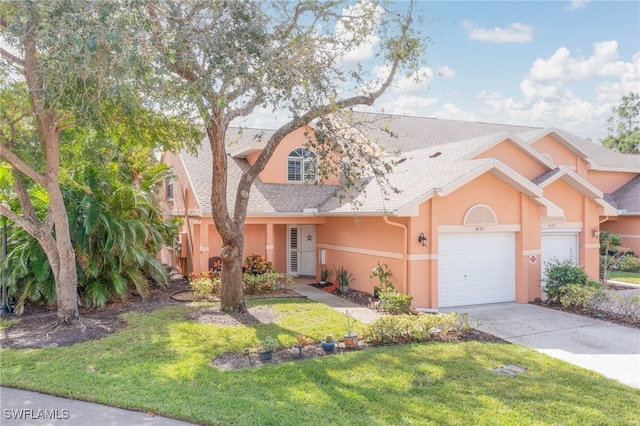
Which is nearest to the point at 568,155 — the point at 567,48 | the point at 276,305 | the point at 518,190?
the point at 567,48

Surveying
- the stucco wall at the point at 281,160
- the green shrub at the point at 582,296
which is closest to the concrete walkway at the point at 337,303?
the stucco wall at the point at 281,160

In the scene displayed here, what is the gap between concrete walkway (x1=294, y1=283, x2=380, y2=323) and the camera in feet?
36.9

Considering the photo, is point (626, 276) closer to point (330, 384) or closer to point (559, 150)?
point (559, 150)

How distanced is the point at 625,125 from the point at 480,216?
1734 inches

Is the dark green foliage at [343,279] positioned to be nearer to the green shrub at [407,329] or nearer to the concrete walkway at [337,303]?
the concrete walkway at [337,303]

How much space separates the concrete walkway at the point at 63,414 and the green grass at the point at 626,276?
754 inches

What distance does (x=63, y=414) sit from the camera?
5.62 m

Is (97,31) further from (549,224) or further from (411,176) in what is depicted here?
(549,224)

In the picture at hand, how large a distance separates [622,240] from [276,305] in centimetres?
2007

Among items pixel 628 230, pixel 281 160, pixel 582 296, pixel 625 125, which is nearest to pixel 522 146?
pixel 582 296

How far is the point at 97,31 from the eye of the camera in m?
6.32

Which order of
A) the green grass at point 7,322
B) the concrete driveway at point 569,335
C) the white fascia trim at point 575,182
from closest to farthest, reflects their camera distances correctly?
1. the concrete driveway at point 569,335
2. the green grass at point 7,322
3. the white fascia trim at point 575,182

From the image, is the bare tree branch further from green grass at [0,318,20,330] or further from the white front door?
the white front door

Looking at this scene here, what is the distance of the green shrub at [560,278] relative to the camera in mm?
12641
